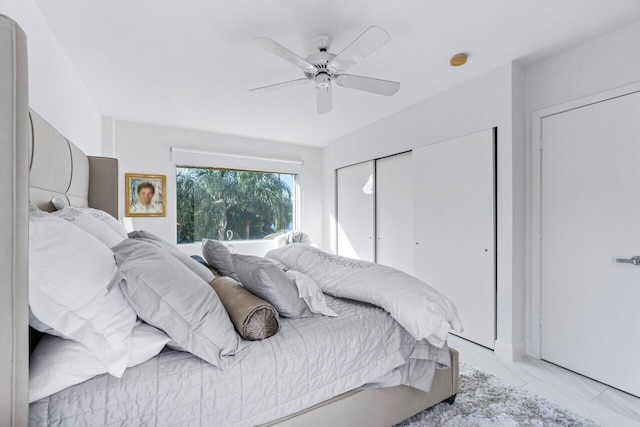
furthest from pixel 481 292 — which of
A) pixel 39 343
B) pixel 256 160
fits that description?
pixel 256 160

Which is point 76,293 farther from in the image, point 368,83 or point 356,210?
point 356,210

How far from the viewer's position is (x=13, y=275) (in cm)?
69

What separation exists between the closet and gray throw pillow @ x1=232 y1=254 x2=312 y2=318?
75.0 inches

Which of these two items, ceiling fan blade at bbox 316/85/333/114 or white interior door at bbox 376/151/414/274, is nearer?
ceiling fan blade at bbox 316/85/333/114

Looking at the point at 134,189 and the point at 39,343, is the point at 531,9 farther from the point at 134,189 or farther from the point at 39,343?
the point at 134,189

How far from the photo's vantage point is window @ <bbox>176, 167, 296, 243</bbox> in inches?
166

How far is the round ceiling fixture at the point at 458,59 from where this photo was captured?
90.1 inches

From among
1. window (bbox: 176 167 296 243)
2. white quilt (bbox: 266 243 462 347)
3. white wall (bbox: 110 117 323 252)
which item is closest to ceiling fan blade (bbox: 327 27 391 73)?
white quilt (bbox: 266 243 462 347)

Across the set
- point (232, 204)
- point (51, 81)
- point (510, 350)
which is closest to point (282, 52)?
point (51, 81)

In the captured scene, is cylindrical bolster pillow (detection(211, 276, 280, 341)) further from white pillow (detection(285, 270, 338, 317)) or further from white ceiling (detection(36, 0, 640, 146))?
white ceiling (detection(36, 0, 640, 146))

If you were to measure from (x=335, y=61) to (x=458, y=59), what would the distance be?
3.57ft

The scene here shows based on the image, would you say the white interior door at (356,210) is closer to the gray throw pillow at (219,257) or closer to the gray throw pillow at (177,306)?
the gray throw pillow at (219,257)

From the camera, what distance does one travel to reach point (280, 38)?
2.07 m

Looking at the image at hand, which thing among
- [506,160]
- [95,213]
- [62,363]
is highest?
[506,160]
